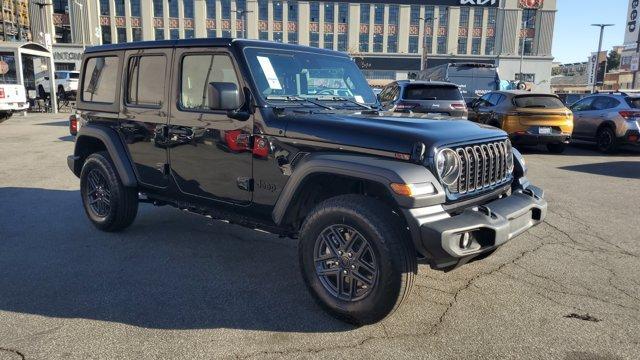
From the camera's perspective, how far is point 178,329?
3221 millimetres

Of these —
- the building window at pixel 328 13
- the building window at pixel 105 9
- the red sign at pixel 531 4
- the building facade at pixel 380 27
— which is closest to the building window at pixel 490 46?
the building facade at pixel 380 27

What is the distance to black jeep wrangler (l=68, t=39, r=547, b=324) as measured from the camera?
303cm

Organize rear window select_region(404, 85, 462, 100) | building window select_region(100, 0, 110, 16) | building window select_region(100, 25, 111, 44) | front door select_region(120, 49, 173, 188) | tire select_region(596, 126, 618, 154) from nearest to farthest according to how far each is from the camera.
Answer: front door select_region(120, 49, 173, 188), rear window select_region(404, 85, 462, 100), tire select_region(596, 126, 618, 154), building window select_region(100, 0, 110, 16), building window select_region(100, 25, 111, 44)

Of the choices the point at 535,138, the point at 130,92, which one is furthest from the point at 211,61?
the point at 535,138

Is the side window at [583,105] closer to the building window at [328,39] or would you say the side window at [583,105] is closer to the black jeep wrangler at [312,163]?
the black jeep wrangler at [312,163]

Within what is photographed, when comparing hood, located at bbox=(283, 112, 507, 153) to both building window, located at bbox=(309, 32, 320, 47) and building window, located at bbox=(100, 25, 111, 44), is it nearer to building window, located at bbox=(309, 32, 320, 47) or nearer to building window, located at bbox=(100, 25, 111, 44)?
building window, located at bbox=(309, 32, 320, 47)

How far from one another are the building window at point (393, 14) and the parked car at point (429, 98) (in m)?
51.6

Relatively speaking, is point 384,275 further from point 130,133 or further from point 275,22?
point 275,22

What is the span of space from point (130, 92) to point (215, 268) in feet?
6.40

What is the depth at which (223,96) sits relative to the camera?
349 centimetres

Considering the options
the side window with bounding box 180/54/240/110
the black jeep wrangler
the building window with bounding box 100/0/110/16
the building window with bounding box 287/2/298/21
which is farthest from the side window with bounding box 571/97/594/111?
the building window with bounding box 100/0/110/16

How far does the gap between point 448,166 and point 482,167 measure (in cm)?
45

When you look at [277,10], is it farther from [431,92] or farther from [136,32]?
[431,92]

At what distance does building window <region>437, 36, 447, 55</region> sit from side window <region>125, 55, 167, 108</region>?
6004 cm
